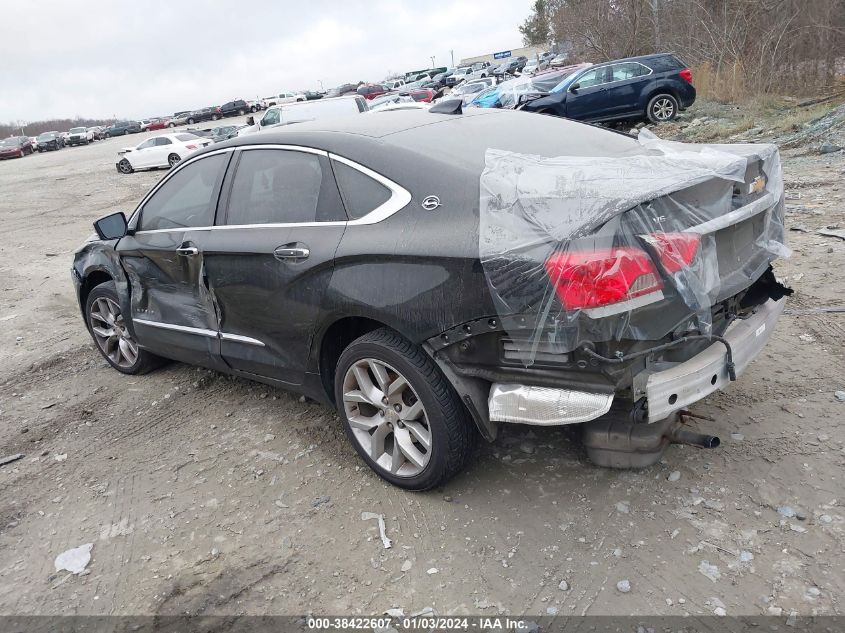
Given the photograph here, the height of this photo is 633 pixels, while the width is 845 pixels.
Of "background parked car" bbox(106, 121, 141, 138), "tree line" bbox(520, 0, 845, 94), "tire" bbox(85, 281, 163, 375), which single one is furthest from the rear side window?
"background parked car" bbox(106, 121, 141, 138)

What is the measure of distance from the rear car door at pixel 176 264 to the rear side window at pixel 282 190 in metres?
0.21

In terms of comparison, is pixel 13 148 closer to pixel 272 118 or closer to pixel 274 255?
pixel 272 118

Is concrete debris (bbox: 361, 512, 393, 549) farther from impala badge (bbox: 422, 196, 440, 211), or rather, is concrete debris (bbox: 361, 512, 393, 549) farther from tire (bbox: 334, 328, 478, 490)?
impala badge (bbox: 422, 196, 440, 211)

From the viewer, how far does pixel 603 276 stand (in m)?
2.30

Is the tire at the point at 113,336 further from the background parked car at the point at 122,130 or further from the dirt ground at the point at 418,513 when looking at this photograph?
the background parked car at the point at 122,130

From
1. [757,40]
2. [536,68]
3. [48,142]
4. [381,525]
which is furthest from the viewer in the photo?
[48,142]

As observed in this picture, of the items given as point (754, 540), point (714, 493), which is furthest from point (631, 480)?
point (754, 540)

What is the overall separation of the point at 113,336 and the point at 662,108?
14.2 m

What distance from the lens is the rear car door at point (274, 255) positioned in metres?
3.19

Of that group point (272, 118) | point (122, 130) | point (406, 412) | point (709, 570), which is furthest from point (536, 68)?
point (709, 570)

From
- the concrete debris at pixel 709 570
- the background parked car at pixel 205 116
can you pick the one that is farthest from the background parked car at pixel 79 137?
the concrete debris at pixel 709 570

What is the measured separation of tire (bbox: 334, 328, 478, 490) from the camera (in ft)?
9.34

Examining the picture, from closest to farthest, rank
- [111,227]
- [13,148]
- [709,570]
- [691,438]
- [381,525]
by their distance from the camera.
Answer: [709,570], [691,438], [381,525], [111,227], [13,148]

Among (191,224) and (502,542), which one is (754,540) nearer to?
(502,542)
